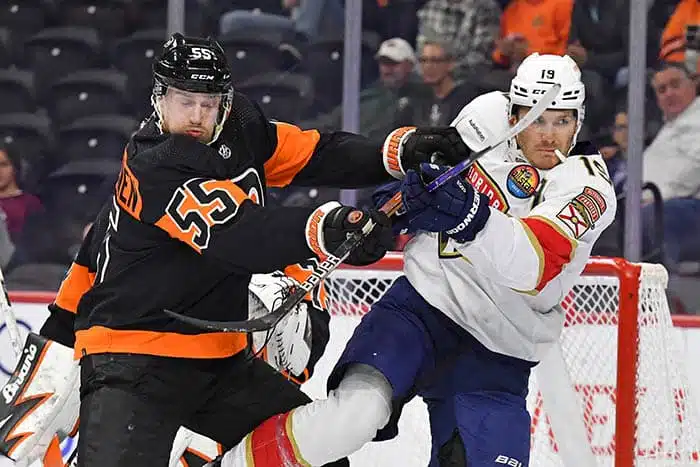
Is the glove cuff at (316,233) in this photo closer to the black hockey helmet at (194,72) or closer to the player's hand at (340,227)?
the player's hand at (340,227)

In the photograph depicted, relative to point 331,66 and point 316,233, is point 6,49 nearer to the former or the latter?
point 331,66

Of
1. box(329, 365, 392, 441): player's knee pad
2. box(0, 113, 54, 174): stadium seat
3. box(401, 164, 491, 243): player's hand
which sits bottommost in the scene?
box(0, 113, 54, 174): stadium seat

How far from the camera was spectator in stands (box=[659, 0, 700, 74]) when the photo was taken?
463 cm

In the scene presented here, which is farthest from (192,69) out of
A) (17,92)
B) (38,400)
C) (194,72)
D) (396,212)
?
(17,92)

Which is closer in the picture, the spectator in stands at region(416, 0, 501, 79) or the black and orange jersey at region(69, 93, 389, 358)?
the black and orange jersey at region(69, 93, 389, 358)

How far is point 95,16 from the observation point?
5.26m

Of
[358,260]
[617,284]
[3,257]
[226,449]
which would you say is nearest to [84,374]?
[226,449]

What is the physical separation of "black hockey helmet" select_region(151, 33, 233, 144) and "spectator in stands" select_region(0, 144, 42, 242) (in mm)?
2343

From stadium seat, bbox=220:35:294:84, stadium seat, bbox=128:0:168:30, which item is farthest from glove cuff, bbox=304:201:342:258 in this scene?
stadium seat, bbox=128:0:168:30

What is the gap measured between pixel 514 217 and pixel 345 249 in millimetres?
365

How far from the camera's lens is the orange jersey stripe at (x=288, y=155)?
290 cm

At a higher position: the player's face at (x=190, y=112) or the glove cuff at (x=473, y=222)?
the player's face at (x=190, y=112)

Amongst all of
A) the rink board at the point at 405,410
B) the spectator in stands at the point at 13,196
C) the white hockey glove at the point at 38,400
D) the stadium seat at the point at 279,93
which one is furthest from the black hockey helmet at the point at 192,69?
the spectator in stands at the point at 13,196

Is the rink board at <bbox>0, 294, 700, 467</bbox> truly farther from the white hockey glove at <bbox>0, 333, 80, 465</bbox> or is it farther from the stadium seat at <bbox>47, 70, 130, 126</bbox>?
the stadium seat at <bbox>47, 70, 130, 126</bbox>
